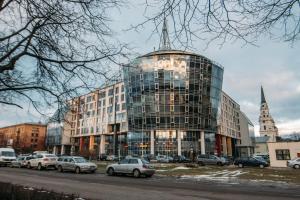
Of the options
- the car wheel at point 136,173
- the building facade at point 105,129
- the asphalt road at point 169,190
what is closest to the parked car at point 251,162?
the car wheel at point 136,173

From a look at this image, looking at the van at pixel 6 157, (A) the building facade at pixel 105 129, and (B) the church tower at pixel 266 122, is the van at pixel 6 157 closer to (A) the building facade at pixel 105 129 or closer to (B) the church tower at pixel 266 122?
(A) the building facade at pixel 105 129

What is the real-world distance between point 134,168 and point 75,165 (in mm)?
7503

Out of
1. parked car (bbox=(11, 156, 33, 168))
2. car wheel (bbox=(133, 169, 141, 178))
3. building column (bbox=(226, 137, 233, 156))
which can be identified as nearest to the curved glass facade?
building column (bbox=(226, 137, 233, 156))

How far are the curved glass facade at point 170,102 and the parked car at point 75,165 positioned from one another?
4607 cm

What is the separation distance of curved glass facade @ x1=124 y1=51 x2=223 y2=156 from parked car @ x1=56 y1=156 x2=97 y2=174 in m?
46.1

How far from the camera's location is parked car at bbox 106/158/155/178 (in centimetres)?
2628

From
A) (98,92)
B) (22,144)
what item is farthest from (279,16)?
(22,144)

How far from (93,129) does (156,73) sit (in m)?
35.1

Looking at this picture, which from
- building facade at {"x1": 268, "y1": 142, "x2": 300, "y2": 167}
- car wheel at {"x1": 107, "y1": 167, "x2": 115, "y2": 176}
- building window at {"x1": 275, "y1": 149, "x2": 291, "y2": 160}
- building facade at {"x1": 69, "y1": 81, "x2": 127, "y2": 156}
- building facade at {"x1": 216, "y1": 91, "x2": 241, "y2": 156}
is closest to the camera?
car wheel at {"x1": 107, "y1": 167, "x2": 115, "y2": 176}

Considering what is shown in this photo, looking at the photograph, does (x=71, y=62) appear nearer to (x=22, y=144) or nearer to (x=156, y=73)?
(x=156, y=73)

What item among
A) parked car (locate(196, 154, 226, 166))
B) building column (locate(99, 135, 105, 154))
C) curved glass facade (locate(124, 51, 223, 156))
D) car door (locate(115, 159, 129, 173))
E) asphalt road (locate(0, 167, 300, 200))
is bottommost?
asphalt road (locate(0, 167, 300, 200))

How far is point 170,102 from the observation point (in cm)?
7800

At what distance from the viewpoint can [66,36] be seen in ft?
27.9

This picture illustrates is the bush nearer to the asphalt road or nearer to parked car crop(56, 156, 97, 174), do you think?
the asphalt road
